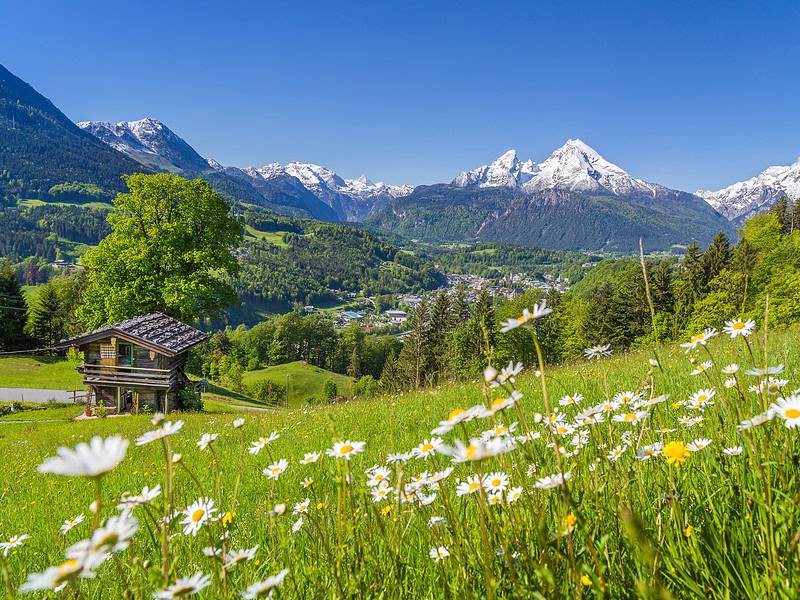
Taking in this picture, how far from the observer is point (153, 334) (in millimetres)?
20547

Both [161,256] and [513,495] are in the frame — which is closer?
[513,495]

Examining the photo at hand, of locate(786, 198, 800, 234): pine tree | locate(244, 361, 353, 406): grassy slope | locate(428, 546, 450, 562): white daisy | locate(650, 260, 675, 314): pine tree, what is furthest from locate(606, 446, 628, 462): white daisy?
locate(786, 198, 800, 234): pine tree

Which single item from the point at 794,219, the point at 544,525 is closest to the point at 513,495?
the point at 544,525

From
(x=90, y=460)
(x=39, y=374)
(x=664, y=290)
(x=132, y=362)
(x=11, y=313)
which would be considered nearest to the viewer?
(x=90, y=460)

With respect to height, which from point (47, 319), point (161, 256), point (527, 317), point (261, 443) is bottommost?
point (47, 319)

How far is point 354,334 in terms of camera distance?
10862 cm

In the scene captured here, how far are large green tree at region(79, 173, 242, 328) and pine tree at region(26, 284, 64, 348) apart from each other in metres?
32.4

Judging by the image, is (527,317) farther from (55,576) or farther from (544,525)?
(55,576)

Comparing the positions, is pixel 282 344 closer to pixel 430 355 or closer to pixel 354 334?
pixel 354 334

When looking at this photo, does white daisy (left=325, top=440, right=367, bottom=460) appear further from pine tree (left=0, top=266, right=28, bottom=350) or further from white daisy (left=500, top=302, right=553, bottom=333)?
pine tree (left=0, top=266, right=28, bottom=350)

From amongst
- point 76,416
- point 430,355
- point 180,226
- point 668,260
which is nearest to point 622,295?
point 668,260

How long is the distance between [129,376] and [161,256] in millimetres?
5918

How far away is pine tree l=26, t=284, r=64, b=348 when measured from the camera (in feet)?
158

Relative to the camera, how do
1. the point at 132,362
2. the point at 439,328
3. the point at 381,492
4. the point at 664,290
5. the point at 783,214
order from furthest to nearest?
the point at 783,214, the point at 439,328, the point at 664,290, the point at 132,362, the point at 381,492
